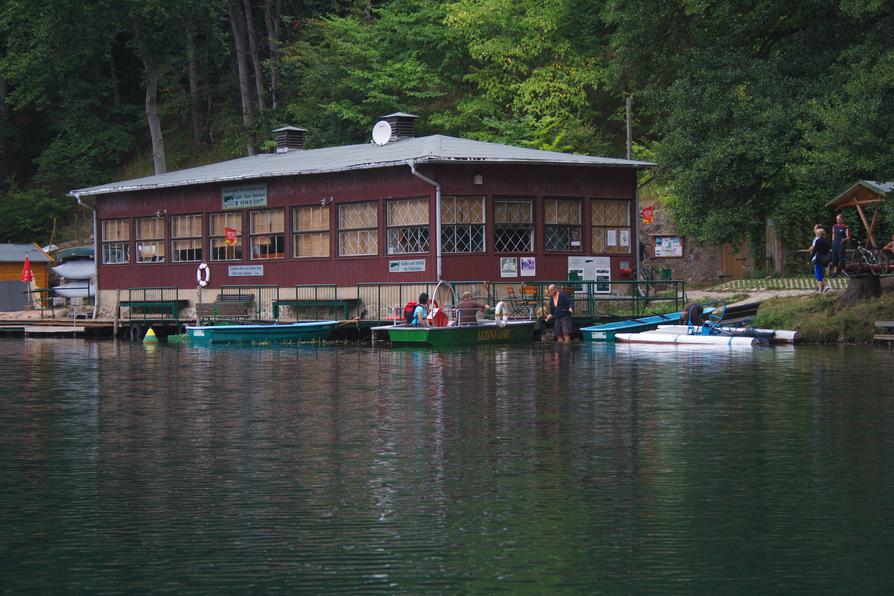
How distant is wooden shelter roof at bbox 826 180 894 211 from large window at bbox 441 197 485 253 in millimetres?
10987

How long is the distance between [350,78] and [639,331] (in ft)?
96.5

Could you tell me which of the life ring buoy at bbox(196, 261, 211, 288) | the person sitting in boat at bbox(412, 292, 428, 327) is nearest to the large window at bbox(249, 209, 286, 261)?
the life ring buoy at bbox(196, 261, 211, 288)

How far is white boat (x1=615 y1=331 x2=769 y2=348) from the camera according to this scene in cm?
3388

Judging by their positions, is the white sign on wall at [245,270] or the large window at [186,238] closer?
the white sign on wall at [245,270]

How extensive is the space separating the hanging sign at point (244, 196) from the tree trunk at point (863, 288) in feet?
→ 67.1

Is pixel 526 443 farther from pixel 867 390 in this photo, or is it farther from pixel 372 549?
pixel 867 390

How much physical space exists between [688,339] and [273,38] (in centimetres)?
4288

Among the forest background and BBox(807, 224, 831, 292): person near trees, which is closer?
the forest background

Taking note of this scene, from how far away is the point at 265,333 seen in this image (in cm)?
4041

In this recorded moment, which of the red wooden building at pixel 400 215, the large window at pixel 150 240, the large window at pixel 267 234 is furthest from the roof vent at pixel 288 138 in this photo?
the large window at pixel 267 234

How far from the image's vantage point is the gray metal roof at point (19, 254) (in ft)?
192

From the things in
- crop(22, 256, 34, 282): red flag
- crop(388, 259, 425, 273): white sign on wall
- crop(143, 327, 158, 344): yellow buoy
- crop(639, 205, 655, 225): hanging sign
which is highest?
crop(639, 205, 655, 225): hanging sign

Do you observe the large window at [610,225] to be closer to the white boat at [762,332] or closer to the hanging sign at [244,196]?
the white boat at [762,332]

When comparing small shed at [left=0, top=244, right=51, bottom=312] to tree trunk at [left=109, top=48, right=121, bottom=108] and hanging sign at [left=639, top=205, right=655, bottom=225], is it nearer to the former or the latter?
tree trunk at [left=109, top=48, right=121, bottom=108]
